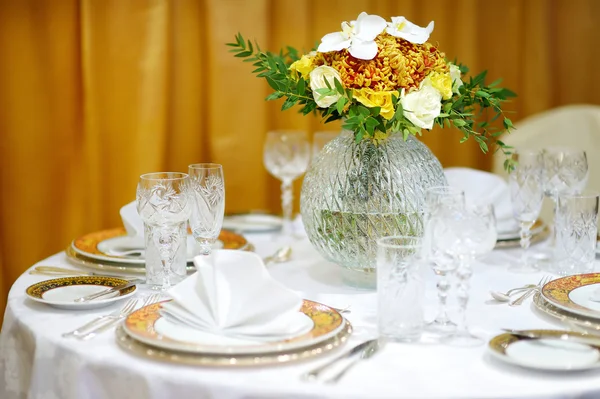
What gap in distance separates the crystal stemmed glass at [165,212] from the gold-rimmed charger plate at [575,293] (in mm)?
681

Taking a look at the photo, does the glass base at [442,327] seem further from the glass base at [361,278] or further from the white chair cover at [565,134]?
the white chair cover at [565,134]

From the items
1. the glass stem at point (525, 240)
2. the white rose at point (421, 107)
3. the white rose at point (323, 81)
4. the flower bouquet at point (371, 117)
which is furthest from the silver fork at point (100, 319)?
the glass stem at point (525, 240)

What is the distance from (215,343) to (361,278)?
1.60 ft

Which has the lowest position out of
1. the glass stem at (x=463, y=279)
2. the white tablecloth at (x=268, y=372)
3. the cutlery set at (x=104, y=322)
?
the white tablecloth at (x=268, y=372)

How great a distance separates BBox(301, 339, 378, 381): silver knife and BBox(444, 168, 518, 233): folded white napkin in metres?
0.90

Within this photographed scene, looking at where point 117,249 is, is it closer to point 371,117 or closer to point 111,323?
point 111,323

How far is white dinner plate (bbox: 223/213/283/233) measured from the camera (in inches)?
85.7

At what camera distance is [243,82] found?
2.97 m

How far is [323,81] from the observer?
1.54 meters

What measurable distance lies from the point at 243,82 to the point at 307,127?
30cm

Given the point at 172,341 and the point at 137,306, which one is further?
the point at 137,306

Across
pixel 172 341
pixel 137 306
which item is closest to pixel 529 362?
pixel 172 341

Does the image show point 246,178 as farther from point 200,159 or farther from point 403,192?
point 403,192

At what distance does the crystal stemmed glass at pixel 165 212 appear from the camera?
1.53 metres
